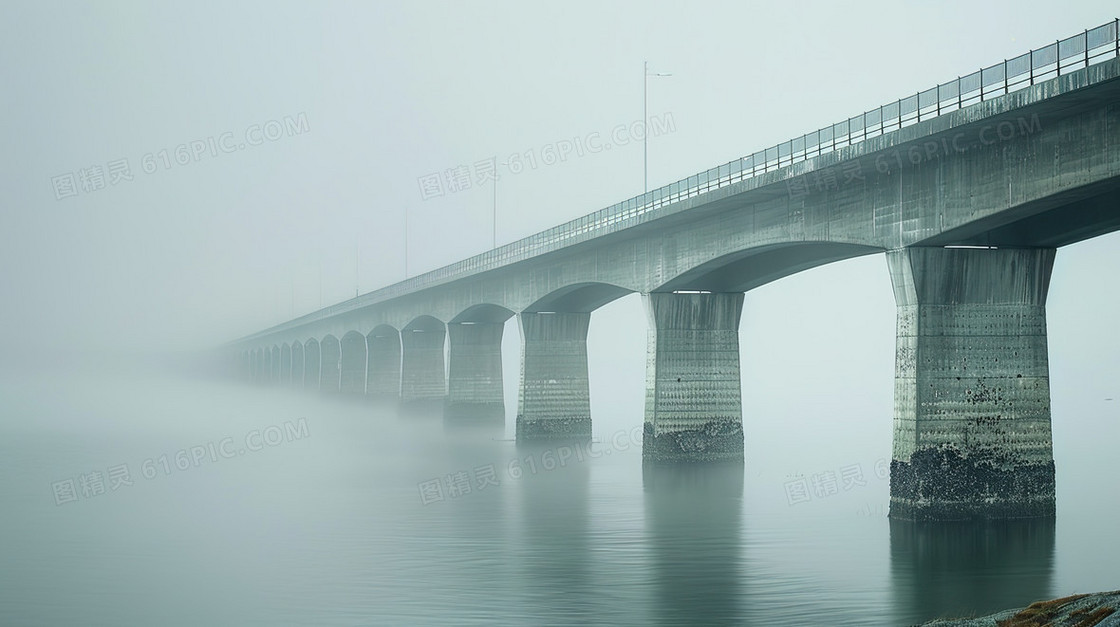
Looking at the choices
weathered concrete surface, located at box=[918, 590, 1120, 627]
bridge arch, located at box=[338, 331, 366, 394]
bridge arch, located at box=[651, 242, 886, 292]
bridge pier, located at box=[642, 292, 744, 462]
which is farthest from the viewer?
bridge arch, located at box=[338, 331, 366, 394]

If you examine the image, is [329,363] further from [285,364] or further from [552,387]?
[552,387]

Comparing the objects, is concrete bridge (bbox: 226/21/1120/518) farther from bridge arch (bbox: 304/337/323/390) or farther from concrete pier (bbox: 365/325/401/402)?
bridge arch (bbox: 304/337/323/390)

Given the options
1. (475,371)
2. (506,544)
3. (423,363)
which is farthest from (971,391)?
(423,363)

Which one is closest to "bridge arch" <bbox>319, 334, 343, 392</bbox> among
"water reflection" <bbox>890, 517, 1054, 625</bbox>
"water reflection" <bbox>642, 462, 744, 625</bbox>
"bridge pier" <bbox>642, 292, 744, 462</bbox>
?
"bridge pier" <bbox>642, 292, 744, 462</bbox>

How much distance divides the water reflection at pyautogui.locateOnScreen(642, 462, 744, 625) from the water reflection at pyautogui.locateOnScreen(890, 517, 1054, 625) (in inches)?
157

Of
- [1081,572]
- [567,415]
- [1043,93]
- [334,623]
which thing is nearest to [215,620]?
[334,623]

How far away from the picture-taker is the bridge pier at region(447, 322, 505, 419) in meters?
A: 80.3

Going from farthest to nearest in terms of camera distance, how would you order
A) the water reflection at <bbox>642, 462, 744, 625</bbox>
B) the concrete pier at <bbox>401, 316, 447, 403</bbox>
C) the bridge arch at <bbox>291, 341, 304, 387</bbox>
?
1. the bridge arch at <bbox>291, 341, 304, 387</bbox>
2. the concrete pier at <bbox>401, 316, 447, 403</bbox>
3. the water reflection at <bbox>642, 462, 744, 625</bbox>

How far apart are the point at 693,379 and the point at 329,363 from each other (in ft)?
329

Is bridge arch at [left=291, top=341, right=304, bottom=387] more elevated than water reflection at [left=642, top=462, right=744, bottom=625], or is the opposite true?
bridge arch at [left=291, top=341, right=304, bottom=387]

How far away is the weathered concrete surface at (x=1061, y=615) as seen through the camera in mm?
16984

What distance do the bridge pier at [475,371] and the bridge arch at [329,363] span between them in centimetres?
5864

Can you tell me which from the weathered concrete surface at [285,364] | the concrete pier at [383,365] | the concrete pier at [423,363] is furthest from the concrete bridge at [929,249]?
the weathered concrete surface at [285,364]

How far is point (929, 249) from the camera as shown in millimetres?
33156
